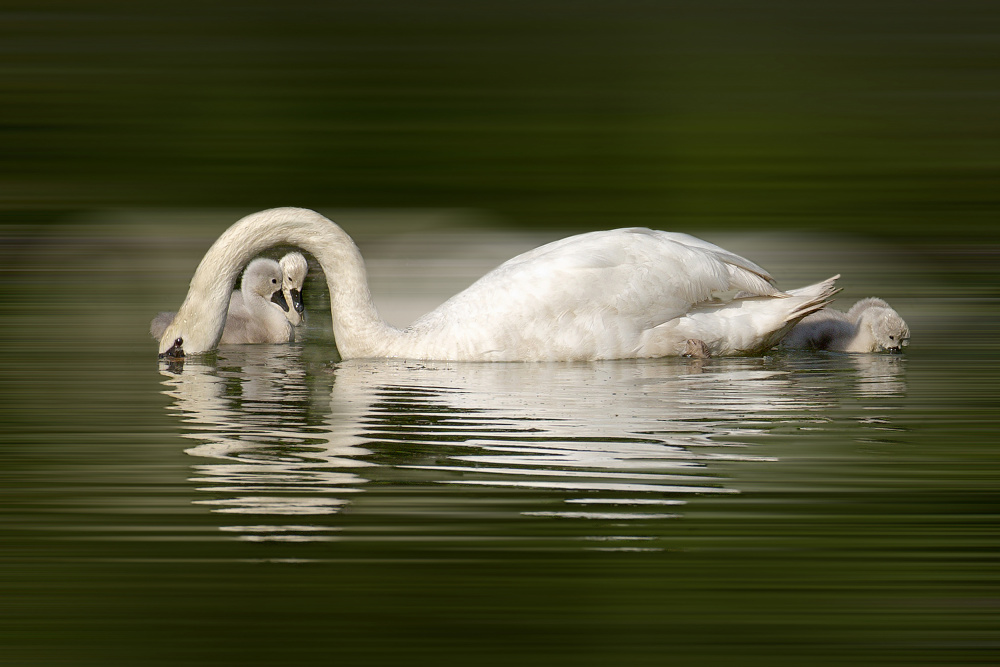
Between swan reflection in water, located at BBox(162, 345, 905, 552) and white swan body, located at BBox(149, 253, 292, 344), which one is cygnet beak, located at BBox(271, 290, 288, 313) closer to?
white swan body, located at BBox(149, 253, 292, 344)

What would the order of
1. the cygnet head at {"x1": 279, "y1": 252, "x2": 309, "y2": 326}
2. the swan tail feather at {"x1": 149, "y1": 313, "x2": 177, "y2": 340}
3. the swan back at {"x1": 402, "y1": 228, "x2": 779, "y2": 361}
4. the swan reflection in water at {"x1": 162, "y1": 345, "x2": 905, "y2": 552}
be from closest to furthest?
the swan reflection in water at {"x1": 162, "y1": 345, "x2": 905, "y2": 552} < the swan back at {"x1": 402, "y1": 228, "x2": 779, "y2": 361} < the swan tail feather at {"x1": 149, "y1": 313, "x2": 177, "y2": 340} < the cygnet head at {"x1": 279, "y1": 252, "x2": 309, "y2": 326}

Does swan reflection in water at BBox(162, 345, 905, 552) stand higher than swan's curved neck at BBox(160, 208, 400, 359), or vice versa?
swan's curved neck at BBox(160, 208, 400, 359)

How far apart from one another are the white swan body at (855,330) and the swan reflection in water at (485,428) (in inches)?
13.2

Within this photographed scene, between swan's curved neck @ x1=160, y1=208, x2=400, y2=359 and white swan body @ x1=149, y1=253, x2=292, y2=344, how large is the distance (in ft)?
3.98

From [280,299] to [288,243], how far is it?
1656 mm

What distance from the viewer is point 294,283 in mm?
8805

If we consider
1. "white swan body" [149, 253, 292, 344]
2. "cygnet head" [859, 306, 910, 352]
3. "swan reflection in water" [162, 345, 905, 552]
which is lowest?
"swan reflection in water" [162, 345, 905, 552]

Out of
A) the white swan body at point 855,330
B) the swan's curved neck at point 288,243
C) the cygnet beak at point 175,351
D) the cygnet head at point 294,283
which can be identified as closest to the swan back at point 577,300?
the swan's curved neck at point 288,243

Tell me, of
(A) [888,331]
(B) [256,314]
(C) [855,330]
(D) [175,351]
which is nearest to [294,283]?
(B) [256,314]

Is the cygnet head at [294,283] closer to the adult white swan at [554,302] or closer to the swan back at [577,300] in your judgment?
the adult white swan at [554,302]

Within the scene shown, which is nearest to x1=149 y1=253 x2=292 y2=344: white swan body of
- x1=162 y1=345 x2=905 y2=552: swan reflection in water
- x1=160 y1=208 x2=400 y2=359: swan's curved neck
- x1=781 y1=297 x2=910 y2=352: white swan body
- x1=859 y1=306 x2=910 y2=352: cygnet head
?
x1=162 y1=345 x2=905 y2=552: swan reflection in water

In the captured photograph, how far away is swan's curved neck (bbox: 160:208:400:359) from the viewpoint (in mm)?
6957

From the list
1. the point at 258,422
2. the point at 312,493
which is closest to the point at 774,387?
the point at 258,422

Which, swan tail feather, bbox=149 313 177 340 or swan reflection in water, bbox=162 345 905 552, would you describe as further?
swan tail feather, bbox=149 313 177 340
